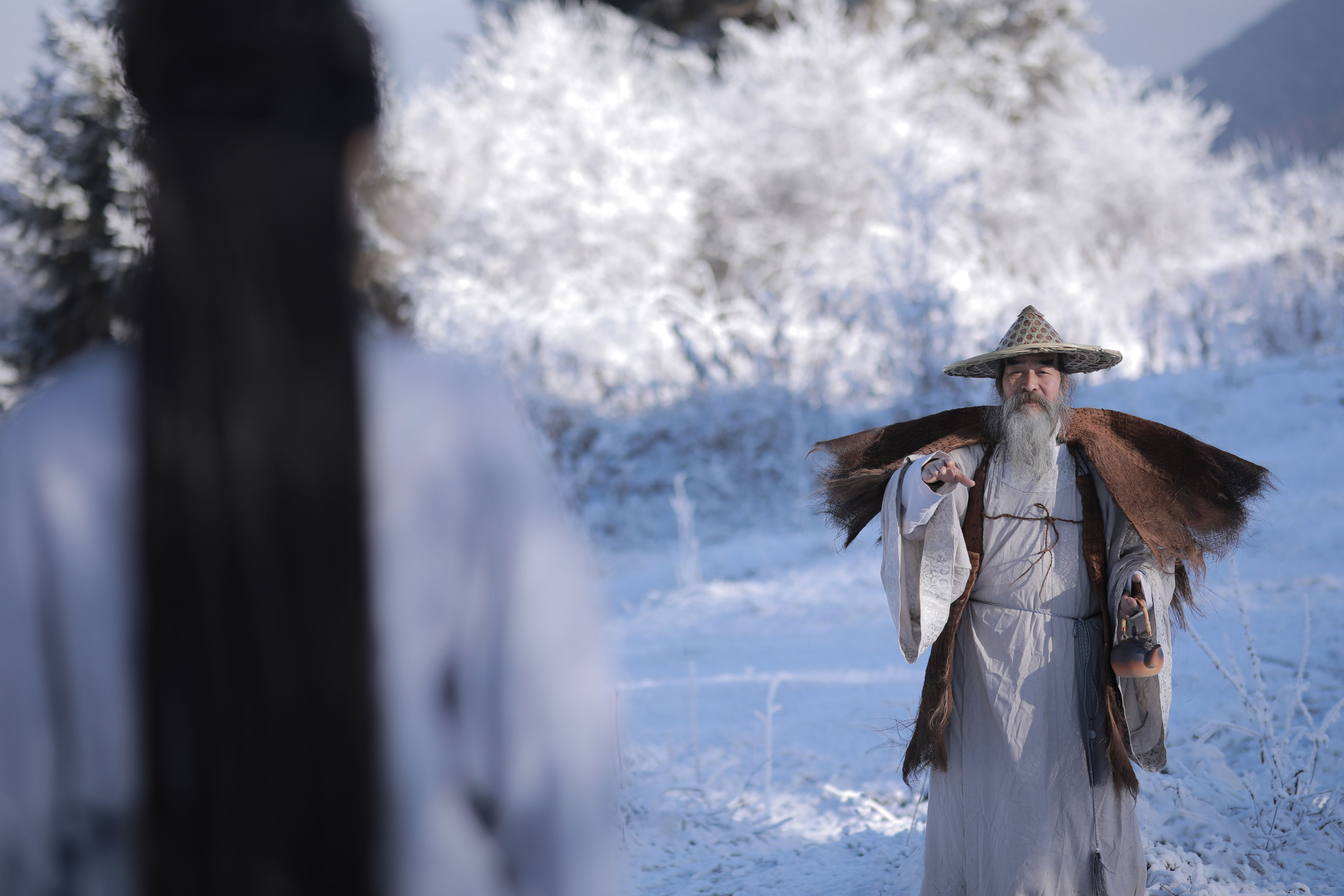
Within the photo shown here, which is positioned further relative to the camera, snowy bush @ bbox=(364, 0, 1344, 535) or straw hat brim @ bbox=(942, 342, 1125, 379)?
snowy bush @ bbox=(364, 0, 1344, 535)

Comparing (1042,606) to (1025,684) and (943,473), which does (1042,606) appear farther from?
(943,473)

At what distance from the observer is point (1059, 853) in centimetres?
238

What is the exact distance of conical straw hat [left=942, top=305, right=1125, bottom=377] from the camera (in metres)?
2.51

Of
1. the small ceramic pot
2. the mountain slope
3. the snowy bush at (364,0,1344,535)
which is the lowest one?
the small ceramic pot

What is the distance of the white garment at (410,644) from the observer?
740 mm

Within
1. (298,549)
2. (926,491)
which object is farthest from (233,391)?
(926,491)

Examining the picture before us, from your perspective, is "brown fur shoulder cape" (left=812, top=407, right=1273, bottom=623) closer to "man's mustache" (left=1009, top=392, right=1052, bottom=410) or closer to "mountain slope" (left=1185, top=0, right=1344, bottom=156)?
"man's mustache" (left=1009, top=392, right=1052, bottom=410)

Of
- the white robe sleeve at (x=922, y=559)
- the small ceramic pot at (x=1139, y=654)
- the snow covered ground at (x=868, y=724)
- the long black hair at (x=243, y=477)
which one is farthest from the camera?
the snow covered ground at (x=868, y=724)

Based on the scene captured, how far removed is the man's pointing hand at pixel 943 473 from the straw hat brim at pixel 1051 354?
301 mm

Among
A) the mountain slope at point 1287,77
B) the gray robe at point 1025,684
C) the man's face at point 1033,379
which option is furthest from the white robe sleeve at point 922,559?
the mountain slope at point 1287,77

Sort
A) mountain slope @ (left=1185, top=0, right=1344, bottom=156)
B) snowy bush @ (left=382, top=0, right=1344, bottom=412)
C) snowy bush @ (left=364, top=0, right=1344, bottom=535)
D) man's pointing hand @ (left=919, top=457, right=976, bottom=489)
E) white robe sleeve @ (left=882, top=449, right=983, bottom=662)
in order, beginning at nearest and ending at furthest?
man's pointing hand @ (left=919, top=457, right=976, bottom=489)
white robe sleeve @ (left=882, top=449, right=983, bottom=662)
snowy bush @ (left=364, top=0, right=1344, bottom=535)
snowy bush @ (left=382, top=0, right=1344, bottom=412)
mountain slope @ (left=1185, top=0, right=1344, bottom=156)

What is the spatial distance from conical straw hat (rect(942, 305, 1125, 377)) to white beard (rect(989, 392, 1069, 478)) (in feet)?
0.40

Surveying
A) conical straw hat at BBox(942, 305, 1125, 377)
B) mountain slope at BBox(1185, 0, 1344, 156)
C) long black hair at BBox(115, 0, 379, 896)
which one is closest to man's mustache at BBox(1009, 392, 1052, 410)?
conical straw hat at BBox(942, 305, 1125, 377)

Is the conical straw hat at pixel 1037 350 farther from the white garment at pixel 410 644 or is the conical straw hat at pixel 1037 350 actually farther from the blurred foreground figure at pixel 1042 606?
the white garment at pixel 410 644
